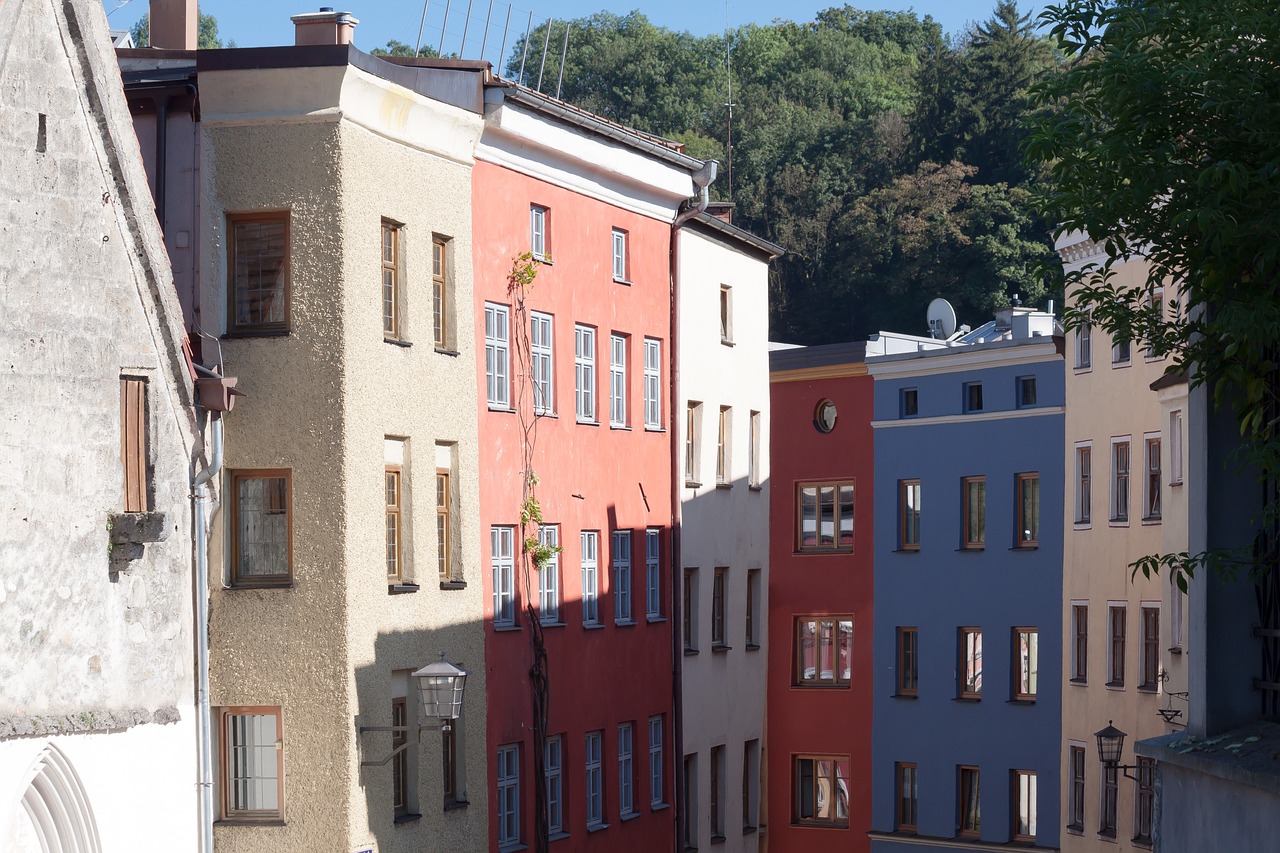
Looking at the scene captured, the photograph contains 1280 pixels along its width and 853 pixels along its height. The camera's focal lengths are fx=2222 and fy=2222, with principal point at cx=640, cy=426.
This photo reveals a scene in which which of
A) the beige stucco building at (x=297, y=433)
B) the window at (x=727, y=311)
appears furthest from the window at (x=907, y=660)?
the beige stucco building at (x=297, y=433)

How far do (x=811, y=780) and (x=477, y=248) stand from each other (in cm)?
2207

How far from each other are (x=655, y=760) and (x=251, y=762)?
10142 mm

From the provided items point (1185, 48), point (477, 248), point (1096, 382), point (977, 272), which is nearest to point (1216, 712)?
point (1185, 48)

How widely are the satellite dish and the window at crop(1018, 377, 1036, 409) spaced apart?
478 inches

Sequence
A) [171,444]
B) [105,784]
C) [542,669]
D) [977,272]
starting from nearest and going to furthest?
[105,784] → [171,444] → [542,669] → [977,272]

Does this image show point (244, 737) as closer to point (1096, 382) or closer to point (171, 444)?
point (171, 444)

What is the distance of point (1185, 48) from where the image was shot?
1321 centimetres

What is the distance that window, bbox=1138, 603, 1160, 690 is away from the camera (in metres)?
39.7

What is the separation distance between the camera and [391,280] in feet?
86.6

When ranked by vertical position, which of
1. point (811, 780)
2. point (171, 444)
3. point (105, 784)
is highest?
point (171, 444)

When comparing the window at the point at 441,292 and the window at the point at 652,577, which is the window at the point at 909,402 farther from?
the window at the point at 441,292

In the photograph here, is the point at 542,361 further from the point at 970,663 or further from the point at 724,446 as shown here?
the point at 970,663

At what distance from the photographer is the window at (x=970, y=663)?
1783 inches

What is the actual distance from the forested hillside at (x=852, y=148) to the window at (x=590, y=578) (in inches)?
1506
